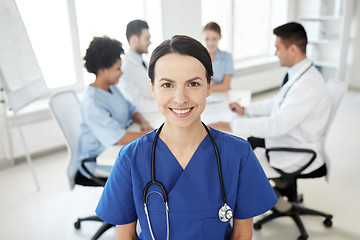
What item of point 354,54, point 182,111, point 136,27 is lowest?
point 354,54

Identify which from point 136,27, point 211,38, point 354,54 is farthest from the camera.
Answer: point 354,54

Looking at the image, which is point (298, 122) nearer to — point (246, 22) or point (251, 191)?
point (251, 191)

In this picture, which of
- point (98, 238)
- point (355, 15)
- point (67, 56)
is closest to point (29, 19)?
point (67, 56)

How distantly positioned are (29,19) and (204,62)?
297cm

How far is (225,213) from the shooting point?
1.05 meters

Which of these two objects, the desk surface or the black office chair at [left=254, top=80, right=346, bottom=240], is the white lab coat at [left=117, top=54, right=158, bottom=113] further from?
the black office chair at [left=254, top=80, right=346, bottom=240]

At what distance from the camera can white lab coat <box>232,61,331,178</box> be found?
2027mm

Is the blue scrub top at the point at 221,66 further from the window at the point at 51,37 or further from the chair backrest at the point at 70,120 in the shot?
the window at the point at 51,37

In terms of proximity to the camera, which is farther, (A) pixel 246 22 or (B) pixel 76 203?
(A) pixel 246 22

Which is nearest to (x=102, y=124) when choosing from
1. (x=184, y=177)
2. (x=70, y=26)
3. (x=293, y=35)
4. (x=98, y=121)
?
(x=98, y=121)

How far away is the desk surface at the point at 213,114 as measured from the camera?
1.89 m

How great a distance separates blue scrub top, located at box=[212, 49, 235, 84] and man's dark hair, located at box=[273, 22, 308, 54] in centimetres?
105

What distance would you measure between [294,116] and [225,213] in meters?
1.14

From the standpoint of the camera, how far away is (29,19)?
3.45 meters
